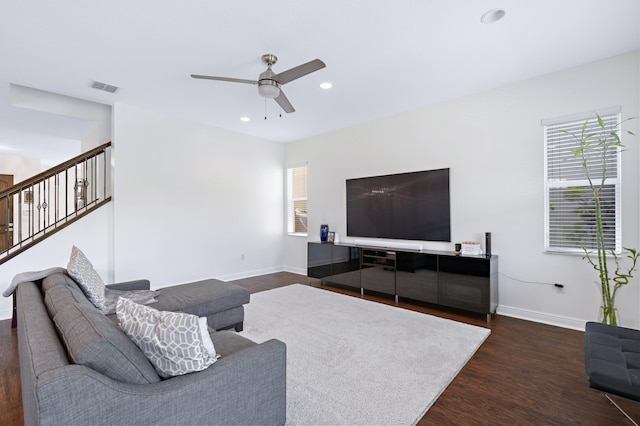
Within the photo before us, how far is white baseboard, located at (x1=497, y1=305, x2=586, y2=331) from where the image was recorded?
326 cm

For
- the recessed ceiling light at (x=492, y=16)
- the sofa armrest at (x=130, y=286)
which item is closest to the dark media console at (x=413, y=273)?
the recessed ceiling light at (x=492, y=16)

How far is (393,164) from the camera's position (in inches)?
190

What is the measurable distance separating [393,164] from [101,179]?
448cm

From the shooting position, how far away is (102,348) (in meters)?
1.11

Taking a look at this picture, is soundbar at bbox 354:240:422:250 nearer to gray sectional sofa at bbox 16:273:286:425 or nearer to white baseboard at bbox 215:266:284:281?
white baseboard at bbox 215:266:284:281

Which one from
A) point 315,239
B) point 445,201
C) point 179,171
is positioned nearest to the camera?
point 445,201

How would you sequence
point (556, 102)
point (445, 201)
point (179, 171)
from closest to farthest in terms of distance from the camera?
point (556, 102) < point (445, 201) < point (179, 171)

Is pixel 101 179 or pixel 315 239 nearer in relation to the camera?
pixel 101 179

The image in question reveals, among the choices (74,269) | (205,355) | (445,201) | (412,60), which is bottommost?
(205,355)

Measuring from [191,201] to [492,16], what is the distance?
462 centimetres

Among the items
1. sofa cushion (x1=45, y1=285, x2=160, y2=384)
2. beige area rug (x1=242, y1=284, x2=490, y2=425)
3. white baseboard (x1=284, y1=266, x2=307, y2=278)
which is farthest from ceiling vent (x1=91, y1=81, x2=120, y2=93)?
white baseboard (x1=284, y1=266, x2=307, y2=278)

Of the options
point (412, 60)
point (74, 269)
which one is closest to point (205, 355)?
point (74, 269)

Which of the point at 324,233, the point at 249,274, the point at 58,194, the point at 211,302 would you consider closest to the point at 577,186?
the point at 324,233

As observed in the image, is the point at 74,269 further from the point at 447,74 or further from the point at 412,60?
the point at 447,74
